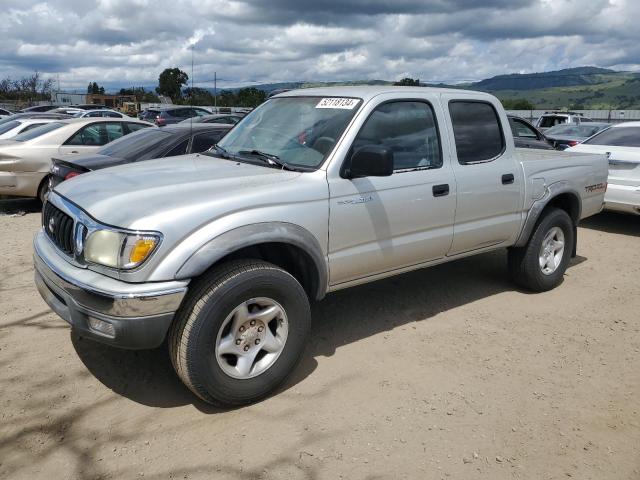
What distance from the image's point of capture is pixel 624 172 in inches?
332

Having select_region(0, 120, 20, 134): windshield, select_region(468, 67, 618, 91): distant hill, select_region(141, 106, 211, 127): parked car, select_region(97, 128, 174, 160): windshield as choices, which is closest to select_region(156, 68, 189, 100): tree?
select_region(468, 67, 618, 91): distant hill

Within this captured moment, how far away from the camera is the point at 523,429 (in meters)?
3.31

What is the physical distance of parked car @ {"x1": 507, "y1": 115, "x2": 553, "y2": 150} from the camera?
11986 mm

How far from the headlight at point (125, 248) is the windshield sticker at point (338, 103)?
70.8 inches

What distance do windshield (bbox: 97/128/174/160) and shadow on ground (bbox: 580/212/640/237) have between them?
6.74 meters

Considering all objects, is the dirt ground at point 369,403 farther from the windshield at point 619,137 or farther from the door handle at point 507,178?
the windshield at point 619,137

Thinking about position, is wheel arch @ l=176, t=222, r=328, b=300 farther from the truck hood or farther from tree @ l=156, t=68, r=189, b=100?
tree @ l=156, t=68, r=189, b=100

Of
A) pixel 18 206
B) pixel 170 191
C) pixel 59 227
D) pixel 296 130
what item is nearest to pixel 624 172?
pixel 296 130

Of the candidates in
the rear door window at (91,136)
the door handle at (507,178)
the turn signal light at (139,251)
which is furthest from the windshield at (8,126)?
the door handle at (507,178)

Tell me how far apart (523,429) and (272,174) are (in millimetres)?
2211

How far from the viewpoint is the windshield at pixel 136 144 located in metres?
6.92

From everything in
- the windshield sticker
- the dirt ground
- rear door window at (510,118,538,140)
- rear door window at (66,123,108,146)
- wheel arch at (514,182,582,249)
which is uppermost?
the windshield sticker

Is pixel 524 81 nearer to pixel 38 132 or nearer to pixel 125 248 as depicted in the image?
pixel 38 132

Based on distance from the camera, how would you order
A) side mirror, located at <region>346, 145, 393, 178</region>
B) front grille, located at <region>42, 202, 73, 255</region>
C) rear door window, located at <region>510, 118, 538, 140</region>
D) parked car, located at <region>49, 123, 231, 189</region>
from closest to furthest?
1. front grille, located at <region>42, 202, 73, 255</region>
2. side mirror, located at <region>346, 145, 393, 178</region>
3. parked car, located at <region>49, 123, 231, 189</region>
4. rear door window, located at <region>510, 118, 538, 140</region>
